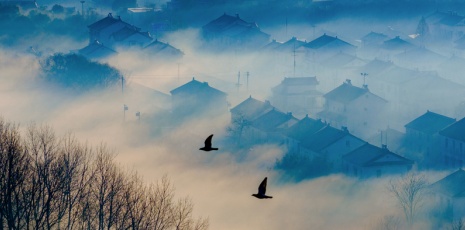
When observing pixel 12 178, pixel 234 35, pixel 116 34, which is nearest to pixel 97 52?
pixel 116 34

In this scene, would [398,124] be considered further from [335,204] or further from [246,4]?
[246,4]

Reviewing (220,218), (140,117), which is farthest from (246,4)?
(220,218)

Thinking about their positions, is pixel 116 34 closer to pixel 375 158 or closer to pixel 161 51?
pixel 161 51

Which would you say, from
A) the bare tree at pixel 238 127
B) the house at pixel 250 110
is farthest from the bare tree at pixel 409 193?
the house at pixel 250 110

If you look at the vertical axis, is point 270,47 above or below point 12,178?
below

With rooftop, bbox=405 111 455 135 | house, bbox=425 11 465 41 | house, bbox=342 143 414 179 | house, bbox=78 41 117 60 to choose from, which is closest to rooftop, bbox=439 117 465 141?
rooftop, bbox=405 111 455 135

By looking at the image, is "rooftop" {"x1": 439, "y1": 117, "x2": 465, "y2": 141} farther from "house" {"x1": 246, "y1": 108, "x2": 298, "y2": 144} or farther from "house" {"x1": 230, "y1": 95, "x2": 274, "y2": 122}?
"house" {"x1": 230, "y1": 95, "x2": 274, "y2": 122}
